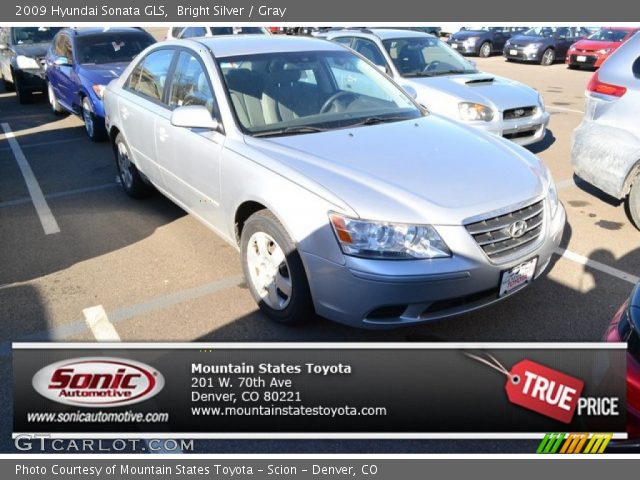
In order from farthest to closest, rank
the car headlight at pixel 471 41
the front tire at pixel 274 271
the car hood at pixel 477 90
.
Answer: the car headlight at pixel 471 41 < the car hood at pixel 477 90 < the front tire at pixel 274 271

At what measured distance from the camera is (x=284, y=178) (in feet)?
10.7

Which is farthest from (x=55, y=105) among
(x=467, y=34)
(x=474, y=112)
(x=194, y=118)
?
(x=467, y=34)

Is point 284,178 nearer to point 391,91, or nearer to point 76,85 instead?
point 391,91

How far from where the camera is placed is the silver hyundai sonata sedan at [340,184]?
2.91 m

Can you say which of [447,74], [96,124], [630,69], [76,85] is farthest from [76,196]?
[630,69]

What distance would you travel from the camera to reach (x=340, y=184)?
3.10 m

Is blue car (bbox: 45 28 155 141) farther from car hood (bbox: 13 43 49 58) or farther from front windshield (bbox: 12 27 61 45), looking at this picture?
front windshield (bbox: 12 27 61 45)

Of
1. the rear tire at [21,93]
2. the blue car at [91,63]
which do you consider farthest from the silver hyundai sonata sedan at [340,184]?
the rear tire at [21,93]

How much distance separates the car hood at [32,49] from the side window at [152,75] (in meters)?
7.55

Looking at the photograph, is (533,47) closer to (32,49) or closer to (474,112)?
(474,112)

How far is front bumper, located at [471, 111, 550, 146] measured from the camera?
684 centimetres

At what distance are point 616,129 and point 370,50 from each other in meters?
4.13

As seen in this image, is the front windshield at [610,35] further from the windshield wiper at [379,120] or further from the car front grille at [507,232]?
the car front grille at [507,232]

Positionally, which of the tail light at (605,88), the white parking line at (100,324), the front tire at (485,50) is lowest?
the white parking line at (100,324)
